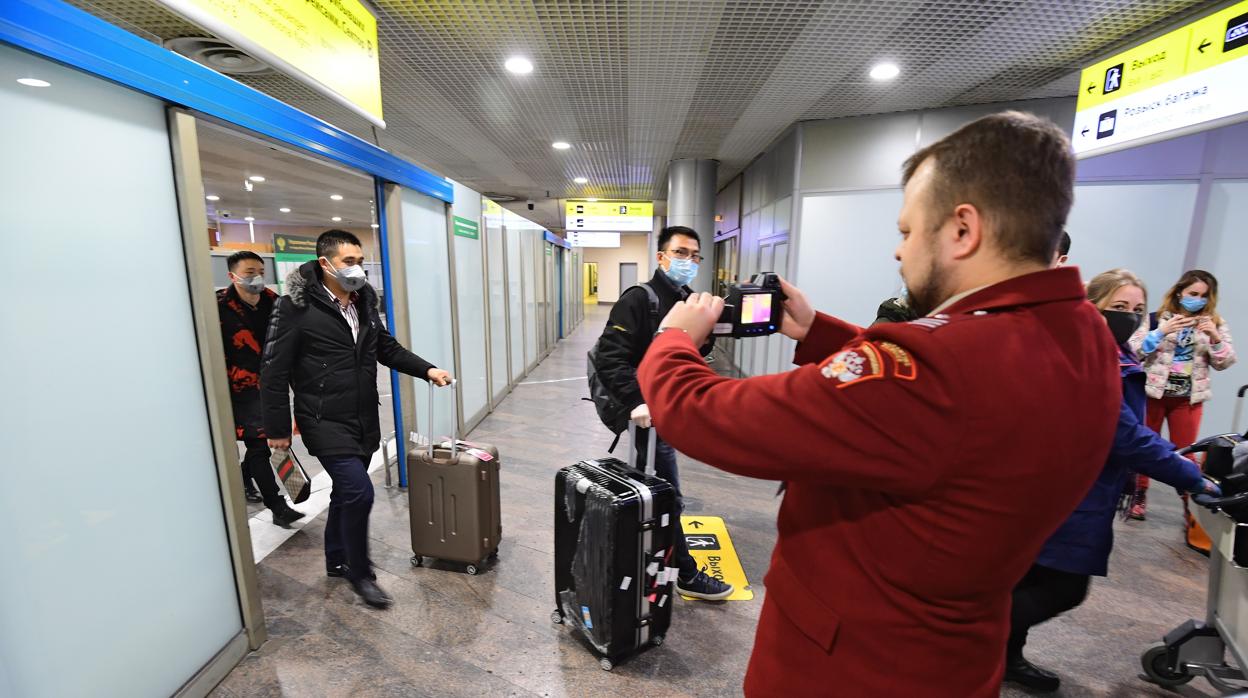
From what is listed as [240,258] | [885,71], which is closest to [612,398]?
[240,258]

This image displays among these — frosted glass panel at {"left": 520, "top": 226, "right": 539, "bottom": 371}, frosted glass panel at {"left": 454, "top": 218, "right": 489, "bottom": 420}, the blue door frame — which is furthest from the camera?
frosted glass panel at {"left": 520, "top": 226, "right": 539, "bottom": 371}

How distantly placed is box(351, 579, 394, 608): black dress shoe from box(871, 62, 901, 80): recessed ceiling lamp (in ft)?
15.9

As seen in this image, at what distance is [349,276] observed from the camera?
237 cm

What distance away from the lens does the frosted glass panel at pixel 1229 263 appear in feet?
13.4

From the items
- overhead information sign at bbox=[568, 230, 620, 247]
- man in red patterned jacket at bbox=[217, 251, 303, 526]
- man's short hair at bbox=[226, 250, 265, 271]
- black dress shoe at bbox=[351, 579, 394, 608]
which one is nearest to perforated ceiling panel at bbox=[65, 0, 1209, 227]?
man's short hair at bbox=[226, 250, 265, 271]

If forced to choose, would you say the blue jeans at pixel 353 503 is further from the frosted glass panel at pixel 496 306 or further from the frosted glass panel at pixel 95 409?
the frosted glass panel at pixel 496 306

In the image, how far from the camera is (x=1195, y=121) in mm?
2838

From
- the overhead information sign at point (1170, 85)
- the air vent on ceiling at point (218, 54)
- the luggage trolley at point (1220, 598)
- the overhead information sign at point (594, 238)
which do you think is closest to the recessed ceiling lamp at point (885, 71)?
the overhead information sign at point (1170, 85)

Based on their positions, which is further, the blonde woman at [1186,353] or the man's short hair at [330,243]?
the blonde woman at [1186,353]

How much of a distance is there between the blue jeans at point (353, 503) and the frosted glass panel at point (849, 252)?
4679 mm

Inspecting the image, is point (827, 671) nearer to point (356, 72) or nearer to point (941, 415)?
point (941, 415)

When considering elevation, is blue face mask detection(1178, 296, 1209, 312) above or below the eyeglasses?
below

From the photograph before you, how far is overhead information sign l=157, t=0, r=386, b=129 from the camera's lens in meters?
2.02

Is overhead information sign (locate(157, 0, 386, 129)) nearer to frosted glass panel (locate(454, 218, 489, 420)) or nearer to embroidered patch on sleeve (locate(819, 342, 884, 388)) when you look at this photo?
frosted glass panel (locate(454, 218, 489, 420))
